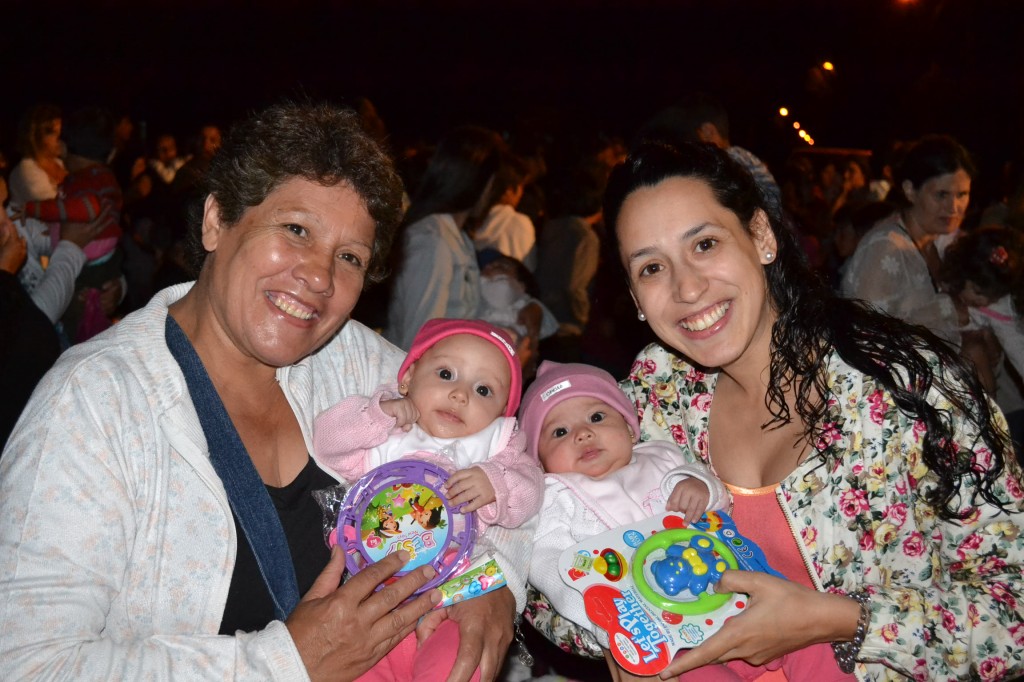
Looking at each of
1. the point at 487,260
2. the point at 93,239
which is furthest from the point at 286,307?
the point at 487,260

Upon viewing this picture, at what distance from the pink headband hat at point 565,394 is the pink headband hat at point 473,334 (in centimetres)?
13

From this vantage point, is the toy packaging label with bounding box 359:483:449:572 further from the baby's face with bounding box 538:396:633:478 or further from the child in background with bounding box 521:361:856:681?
the baby's face with bounding box 538:396:633:478

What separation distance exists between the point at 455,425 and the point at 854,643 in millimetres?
1242

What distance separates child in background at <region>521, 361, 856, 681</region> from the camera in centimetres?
232

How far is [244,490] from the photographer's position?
2096 mm

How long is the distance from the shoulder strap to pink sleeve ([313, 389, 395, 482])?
10.8 inches

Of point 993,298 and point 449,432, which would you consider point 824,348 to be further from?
point 993,298

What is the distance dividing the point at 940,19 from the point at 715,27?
10.9ft

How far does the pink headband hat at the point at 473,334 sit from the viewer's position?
272cm

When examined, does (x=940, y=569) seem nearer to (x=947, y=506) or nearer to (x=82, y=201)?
(x=947, y=506)

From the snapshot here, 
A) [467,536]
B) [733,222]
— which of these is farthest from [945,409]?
[467,536]

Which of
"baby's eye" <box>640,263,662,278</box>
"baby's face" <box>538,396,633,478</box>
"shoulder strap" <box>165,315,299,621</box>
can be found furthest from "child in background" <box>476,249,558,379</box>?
"shoulder strap" <box>165,315,299,621</box>

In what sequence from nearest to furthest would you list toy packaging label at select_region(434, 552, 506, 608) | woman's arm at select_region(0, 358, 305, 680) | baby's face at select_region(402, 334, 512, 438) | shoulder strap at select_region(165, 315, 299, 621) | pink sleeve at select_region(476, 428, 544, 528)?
woman's arm at select_region(0, 358, 305, 680) → shoulder strap at select_region(165, 315, 299, 621) → toy packaging label at select_region(434, 552, 506, 608) → pink sleeve at select_region(476, 428, 544, 528) → baby's face at select_region(402, 334, 512, 438)

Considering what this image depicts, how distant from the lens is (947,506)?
2.18 meters
